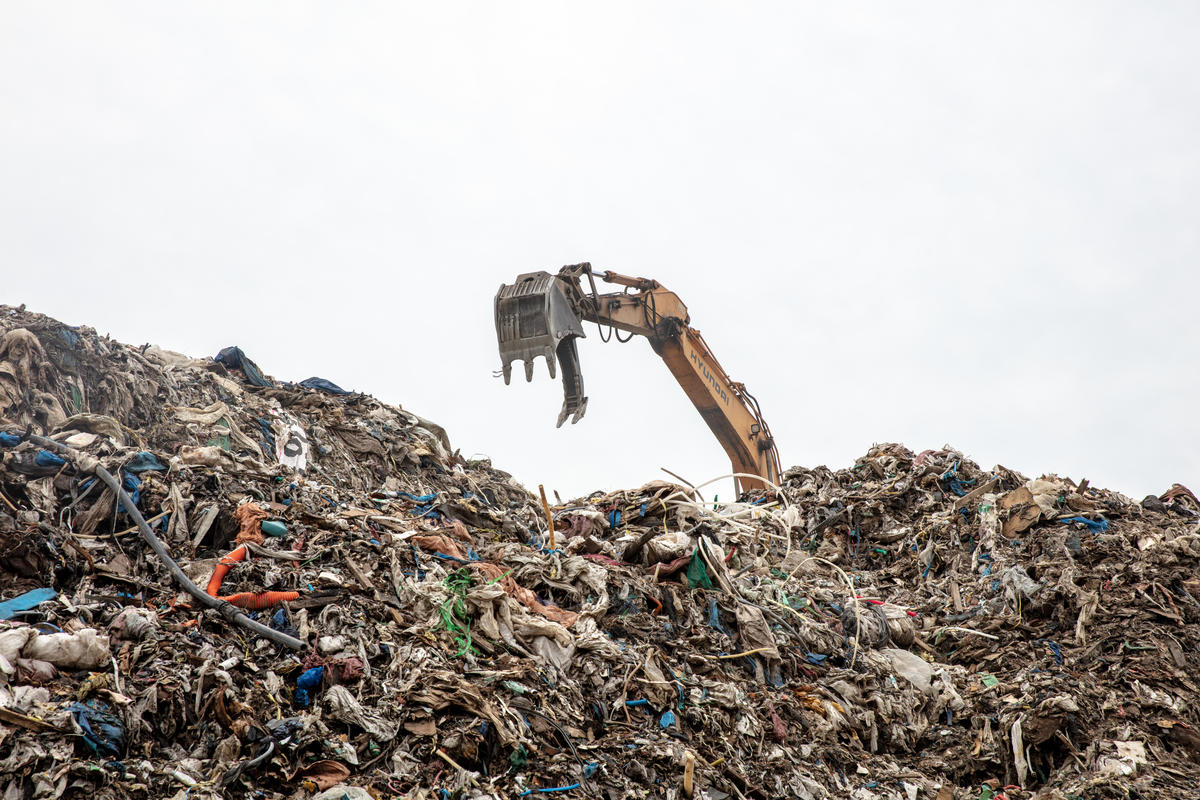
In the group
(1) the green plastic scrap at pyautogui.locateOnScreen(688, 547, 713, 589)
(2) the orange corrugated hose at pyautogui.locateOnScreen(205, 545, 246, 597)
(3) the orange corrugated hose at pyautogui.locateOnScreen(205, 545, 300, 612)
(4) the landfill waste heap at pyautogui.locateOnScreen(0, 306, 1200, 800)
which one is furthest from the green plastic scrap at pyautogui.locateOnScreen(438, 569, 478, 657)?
(1) the green plastic scrap at pyautogui.locateOnScreen(688, 547, 713, 589)

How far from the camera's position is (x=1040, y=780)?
565 cm

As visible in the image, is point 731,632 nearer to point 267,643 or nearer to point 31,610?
point 267,643

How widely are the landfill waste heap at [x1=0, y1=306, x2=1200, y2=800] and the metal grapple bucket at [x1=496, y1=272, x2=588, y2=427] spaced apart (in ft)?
4.14

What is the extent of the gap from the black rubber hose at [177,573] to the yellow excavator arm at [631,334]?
4336 mm

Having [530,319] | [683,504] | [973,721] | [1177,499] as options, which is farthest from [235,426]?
[1177,499]

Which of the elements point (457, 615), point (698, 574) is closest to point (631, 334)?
point (698, 574)

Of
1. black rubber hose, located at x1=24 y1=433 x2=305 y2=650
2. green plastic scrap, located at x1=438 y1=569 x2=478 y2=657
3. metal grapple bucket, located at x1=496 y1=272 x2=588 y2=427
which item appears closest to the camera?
black rubber hose, located at x1=24 y1=433 x2=305 y2=650

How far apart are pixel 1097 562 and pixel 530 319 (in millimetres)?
5287

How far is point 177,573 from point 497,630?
61.0 inches

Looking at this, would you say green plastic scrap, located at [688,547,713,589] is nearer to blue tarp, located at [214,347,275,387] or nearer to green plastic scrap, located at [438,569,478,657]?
green plastic scrap, located at [438,569,478,657]

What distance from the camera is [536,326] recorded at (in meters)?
8.94

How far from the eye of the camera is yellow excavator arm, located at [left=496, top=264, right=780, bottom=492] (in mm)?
8992

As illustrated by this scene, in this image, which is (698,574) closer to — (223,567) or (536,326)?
(223,567)

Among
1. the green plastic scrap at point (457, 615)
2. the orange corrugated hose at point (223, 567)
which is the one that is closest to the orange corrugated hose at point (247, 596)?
the orange corrugated hose at point (223, 567)
